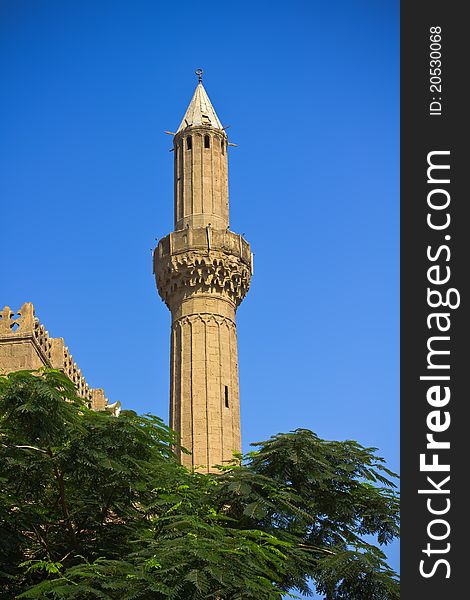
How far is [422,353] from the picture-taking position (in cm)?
1245

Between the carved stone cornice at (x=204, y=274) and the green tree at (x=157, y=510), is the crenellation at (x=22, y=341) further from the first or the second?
the carved stone cornice at (x=204, y=274)

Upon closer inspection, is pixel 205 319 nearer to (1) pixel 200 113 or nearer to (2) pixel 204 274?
(2) pixel 204 274

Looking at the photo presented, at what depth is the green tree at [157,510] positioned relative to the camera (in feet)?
48.8

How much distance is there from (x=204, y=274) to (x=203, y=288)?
48cm

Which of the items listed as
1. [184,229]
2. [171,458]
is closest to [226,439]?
[184,229]

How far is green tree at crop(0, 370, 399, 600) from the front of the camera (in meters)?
14.9

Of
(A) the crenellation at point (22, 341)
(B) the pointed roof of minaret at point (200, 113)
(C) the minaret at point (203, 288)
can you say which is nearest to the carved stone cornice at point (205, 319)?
(C) the minaret at point (203, 288)

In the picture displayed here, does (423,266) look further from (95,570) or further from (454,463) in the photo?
(95,570)

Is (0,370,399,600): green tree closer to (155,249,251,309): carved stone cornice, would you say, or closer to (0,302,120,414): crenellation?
(0,302,120,414): crenellation

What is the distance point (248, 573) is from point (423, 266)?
A: 4.42m

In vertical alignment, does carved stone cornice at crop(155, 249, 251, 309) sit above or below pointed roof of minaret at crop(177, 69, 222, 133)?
below

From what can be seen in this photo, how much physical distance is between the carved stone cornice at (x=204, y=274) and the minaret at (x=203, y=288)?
32 mm

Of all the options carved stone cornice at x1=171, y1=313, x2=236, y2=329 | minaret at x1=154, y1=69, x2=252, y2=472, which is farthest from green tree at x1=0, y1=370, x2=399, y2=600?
carved stone cornice at x1=171, y1=313, x2=236, y2=329

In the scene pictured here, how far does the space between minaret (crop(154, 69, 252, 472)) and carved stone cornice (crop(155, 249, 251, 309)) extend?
0.10 ft
